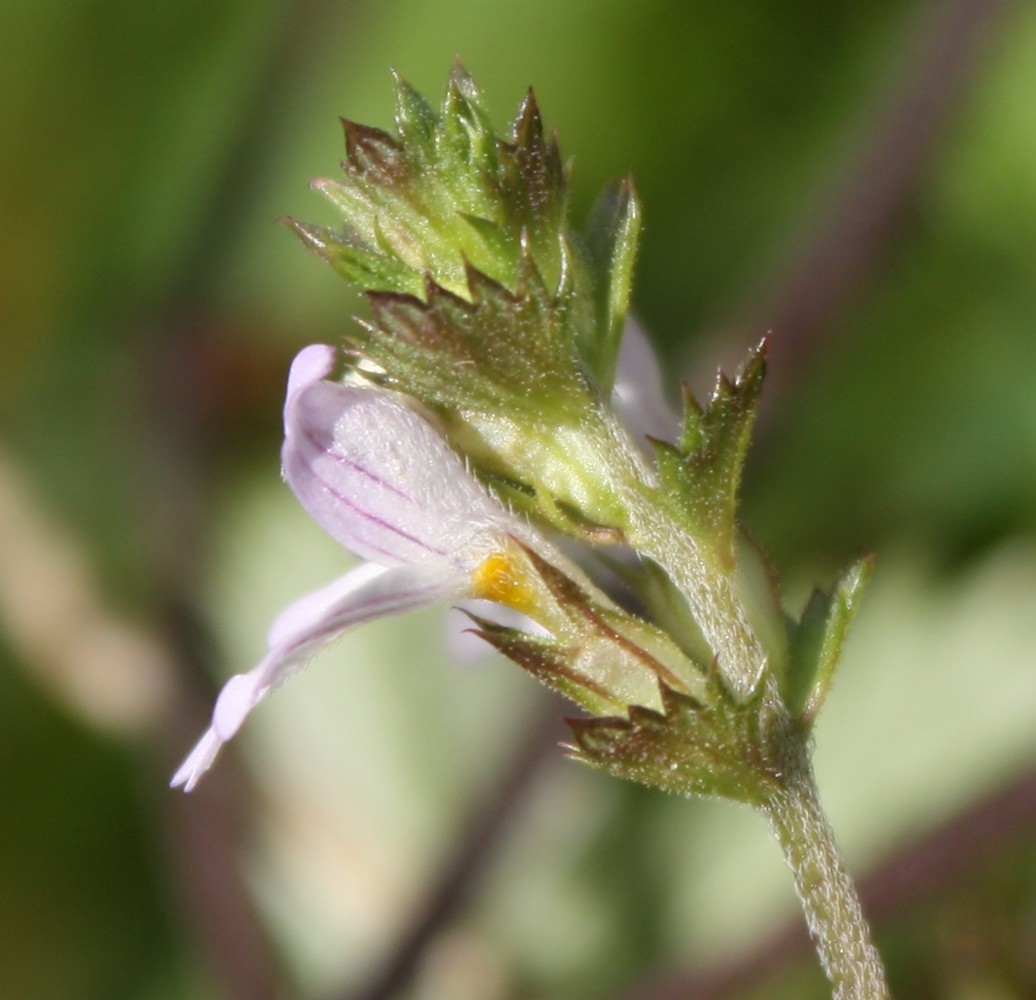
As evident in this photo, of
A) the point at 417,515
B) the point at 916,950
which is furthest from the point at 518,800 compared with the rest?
the point at 417,515

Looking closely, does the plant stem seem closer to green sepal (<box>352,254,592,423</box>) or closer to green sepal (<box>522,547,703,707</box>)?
green sepal (<box>522,547,703,707</box>)

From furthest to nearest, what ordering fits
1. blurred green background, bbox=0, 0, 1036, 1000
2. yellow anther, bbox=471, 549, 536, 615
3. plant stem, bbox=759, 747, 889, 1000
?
blurred green background, bbox=0, 0, 1036, 1000
yellow anther, bbox=471, 549, 536, 615
plant stem, bbox=759, 747, 889, 1000

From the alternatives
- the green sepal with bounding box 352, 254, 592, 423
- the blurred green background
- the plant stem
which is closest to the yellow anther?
the green sepal with bounding box 352, 254, 592, 423

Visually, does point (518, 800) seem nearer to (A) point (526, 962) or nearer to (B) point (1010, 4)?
(A) point (526, 962)

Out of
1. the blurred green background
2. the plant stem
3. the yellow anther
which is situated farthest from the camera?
the blurred green background

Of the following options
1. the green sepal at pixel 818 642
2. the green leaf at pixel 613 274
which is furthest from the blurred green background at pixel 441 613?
the green leaf at pixel 613 274

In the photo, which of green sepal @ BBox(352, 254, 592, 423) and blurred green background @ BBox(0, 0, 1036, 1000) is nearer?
green sepal @ BBox(352, 254, 592, 423)

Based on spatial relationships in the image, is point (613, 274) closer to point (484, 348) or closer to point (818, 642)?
point (484, 348)
